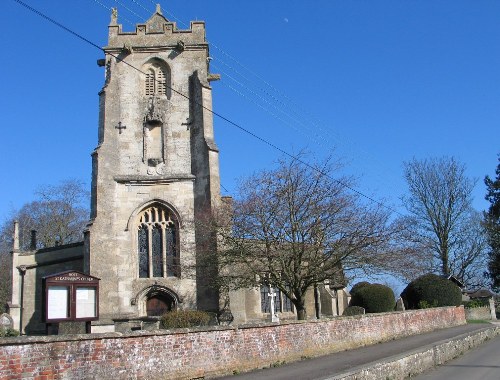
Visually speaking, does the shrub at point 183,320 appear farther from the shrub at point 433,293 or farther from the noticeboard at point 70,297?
the shrub at point 433,293

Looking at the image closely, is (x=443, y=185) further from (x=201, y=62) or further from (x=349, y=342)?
(x=349, y=342)

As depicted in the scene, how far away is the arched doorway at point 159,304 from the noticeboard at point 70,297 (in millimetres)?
12064

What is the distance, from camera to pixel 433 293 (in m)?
34.2

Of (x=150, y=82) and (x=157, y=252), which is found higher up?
(x=150, y=82)

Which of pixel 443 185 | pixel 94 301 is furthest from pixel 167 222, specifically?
pixel 443 185

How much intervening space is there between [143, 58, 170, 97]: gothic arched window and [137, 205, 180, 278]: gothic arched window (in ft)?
22.1

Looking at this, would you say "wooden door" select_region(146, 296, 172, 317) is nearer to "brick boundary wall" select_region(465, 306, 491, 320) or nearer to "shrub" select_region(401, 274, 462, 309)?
"shrub" select_region(401, 274, 462, 309)

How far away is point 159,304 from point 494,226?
33.5 meters

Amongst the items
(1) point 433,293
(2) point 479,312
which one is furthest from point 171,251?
(2) point 479,312

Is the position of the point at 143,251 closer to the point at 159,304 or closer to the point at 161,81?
the point at 159,304

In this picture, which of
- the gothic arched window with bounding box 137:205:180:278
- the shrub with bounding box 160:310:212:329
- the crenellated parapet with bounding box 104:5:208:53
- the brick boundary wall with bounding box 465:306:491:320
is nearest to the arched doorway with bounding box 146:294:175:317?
the gothic arched window with bounding box 137:205:180:278

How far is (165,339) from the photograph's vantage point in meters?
11.0

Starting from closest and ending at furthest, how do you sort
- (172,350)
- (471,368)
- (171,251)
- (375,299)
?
(172,350) < (471,368) < (171,251) < (375,299)

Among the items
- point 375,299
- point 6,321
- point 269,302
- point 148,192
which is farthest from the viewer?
point 375,299
